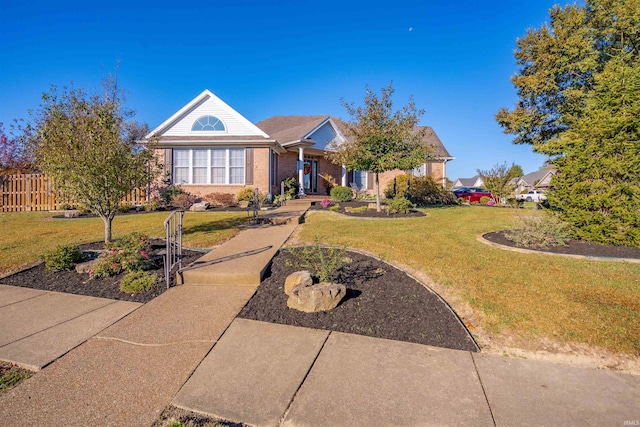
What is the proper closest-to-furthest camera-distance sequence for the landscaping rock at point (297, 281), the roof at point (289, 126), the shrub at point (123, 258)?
1. the landscaping rock at point (297, 281)
2. the shrub at point (123, 258)
3. the roof at point (289, 126)

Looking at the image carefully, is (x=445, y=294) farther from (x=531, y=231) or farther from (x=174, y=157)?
(x=174, y=157)

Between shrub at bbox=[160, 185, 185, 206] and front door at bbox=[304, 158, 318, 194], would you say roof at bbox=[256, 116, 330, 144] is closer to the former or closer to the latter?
front door at bbox=[304, 158, 318, 194]

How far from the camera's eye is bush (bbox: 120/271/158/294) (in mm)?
4833

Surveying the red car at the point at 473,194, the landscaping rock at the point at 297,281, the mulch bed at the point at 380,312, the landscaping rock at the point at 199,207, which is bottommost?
the mulch bed at the point at 380,312

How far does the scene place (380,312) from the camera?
4.03 m

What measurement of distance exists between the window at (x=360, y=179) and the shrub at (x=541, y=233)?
49.0 feet

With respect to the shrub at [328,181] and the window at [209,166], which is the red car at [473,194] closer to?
the shrub at [328,181]

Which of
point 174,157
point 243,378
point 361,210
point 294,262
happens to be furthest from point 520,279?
point 174,157

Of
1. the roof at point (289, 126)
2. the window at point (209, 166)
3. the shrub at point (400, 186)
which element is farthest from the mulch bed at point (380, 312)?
the roof at point (289, 126)

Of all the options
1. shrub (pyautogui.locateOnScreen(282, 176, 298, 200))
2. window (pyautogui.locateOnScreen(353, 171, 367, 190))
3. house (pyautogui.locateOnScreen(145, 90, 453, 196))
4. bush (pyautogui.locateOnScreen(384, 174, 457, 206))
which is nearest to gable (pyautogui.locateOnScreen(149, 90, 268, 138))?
house (pyautogui.locateOnScreen(145, 90, 453, 196))

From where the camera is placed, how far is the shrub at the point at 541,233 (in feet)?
Result: 22.6

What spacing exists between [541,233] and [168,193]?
15.1 meters

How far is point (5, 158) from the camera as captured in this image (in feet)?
65.6

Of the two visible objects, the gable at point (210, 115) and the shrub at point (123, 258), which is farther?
the gable at point (210, 115)
